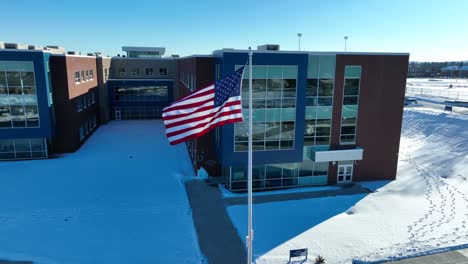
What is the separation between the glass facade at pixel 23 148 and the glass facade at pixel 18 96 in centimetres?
167

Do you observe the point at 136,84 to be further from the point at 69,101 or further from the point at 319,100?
the point at 319,100

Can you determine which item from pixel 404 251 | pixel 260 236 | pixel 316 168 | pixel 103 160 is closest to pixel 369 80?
pixel 316 168

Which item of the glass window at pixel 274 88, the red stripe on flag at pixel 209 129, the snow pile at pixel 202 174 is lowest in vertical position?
the snow pile at pixel 202 174

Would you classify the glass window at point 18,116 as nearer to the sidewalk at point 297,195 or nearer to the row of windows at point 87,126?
the row of windows at point 87,126

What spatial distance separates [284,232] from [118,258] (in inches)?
326

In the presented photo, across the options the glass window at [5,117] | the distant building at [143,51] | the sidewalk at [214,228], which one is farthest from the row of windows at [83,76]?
the sidewalk at [214,228]

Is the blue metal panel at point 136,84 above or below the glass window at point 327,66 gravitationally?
below

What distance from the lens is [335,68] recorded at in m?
23.3

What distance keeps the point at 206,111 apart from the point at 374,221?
42.0 ft

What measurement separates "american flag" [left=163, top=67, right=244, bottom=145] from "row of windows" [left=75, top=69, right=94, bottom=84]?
27.1 m

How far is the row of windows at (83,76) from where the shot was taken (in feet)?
117

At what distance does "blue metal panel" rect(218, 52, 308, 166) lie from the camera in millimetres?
20984

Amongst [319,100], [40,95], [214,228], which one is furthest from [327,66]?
[40,95]

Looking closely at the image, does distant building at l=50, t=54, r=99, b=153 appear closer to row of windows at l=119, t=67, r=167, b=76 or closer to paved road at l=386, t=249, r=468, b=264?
row of windows at l=119, t=67, r=167, b=76
